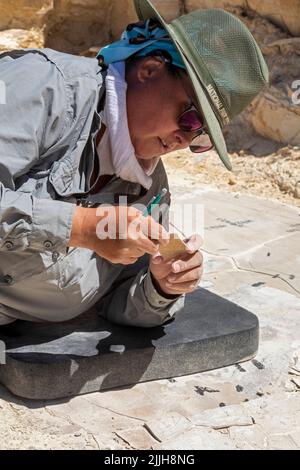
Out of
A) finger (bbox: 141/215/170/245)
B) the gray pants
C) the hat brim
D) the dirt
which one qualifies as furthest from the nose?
the dirt

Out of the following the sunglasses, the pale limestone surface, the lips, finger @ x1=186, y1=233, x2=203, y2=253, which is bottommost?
the pale limestone surface

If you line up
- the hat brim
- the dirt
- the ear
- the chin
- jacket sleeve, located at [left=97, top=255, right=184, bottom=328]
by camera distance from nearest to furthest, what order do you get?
1. the hat brim
2. the ear
3. the chin
4. jacket sleeve, located at [left=97, top=255, right=184, bottom=328]
5. the dirt

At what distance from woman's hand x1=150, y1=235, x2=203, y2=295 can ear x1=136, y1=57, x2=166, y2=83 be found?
609 mm

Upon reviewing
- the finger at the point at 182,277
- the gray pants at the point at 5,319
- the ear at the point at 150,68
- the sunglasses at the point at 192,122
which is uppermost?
the ear at the point at 150,68

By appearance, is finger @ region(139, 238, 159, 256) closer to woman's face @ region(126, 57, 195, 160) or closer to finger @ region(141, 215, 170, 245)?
finger @ region(141, 215, 170, 245)

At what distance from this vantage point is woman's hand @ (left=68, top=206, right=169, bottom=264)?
2166 millimetres

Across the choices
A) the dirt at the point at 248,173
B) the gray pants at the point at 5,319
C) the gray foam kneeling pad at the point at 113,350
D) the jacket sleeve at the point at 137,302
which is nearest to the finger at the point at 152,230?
the jacket sleeve at the point at 137,302

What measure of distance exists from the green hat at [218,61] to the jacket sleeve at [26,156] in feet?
1.49

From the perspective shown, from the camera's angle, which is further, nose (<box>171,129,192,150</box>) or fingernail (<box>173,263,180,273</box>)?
fingernail (<box>173,263,180,273</box>)

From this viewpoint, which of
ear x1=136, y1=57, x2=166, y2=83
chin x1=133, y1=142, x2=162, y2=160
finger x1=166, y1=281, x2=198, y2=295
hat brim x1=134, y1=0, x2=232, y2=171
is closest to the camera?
hat brim x1=134, y1=0, x2=232, y2=171

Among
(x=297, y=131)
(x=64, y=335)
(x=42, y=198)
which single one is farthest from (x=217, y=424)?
(x=297, y=131)

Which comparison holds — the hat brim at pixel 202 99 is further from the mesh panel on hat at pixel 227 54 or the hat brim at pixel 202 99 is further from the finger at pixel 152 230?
the finger at pixel 152 230

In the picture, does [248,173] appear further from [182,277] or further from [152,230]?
[152,230]

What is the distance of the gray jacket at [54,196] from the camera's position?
217 cm
